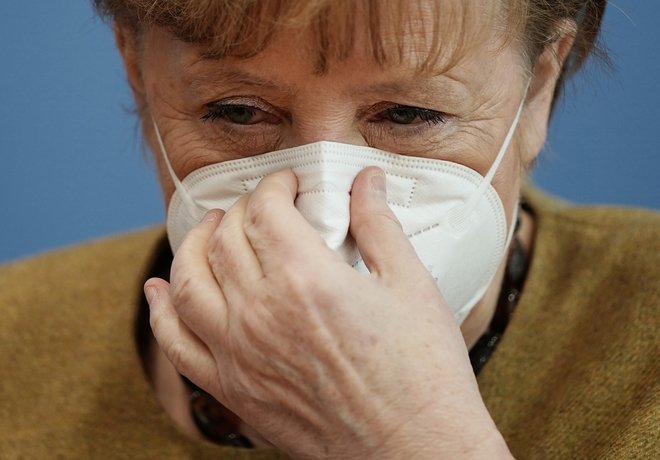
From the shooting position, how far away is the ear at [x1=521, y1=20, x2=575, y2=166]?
149 cm

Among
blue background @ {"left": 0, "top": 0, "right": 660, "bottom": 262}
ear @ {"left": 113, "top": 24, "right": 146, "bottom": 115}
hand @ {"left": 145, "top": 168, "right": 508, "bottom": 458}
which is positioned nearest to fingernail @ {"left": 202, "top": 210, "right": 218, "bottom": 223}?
hand @ {"left": 145, "top": 168, "right": 508, "bottom": 458}

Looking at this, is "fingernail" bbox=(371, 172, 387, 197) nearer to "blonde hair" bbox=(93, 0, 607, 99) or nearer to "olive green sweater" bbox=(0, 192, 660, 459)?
"blonde hair" bbox=(93, 0, 607, 99)

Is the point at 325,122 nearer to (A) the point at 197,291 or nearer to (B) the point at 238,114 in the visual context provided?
(B) the point at 238,114

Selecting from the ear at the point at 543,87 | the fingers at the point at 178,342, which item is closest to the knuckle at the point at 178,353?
the fingers at the point at 178,342

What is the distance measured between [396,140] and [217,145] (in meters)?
0.26

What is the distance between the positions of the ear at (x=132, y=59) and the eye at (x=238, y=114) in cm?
19

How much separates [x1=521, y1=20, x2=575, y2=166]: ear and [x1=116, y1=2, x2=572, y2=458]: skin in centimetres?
7

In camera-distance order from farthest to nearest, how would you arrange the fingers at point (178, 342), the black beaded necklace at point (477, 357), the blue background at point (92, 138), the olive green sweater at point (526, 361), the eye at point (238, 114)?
the blue background at point (92, 138) < the black beaded necklace at point (477, 357) < the olive green sweater at point (526, 361) < the eye at point (238, 114) < the fingers at point (178, 342)

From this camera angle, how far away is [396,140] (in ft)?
4.43

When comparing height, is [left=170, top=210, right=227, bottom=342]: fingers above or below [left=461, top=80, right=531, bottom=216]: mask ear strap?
above

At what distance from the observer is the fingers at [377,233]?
1.19 metres

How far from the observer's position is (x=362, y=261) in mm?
Result: 1261

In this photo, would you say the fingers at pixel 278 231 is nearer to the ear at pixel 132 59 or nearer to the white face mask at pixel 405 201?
the white face mask at pixel 405 201

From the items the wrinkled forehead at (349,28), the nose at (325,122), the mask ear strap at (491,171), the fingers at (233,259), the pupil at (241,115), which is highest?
the wrinkled forehead at (349,28)
